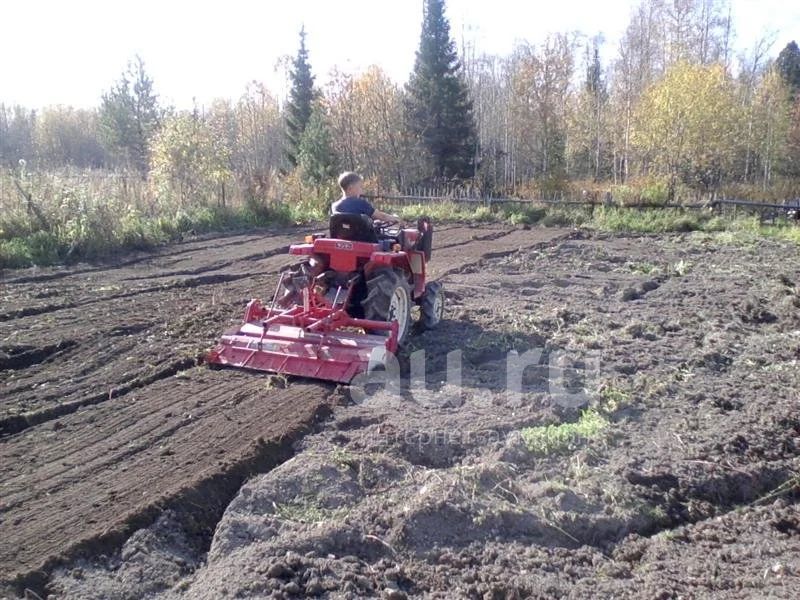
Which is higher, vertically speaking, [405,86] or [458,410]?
[405,86]

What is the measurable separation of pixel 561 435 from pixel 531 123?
38.2 meters

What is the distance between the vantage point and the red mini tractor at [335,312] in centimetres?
666

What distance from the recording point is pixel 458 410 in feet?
19.3

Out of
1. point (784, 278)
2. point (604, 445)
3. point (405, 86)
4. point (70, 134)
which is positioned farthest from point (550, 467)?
point (70, 134)

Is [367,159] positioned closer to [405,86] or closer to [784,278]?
[405,86]

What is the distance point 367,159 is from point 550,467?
32285mm

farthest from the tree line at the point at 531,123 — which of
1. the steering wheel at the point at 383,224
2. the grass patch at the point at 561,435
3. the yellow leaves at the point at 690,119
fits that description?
the grass patch at the point at 561,435

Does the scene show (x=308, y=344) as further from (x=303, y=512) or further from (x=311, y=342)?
(x=303, y=512)

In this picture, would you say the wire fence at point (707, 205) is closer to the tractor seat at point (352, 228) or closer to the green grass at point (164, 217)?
the green grass at point (164, 217)

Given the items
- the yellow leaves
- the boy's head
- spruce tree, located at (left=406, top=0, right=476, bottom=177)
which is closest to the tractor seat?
the boy's head

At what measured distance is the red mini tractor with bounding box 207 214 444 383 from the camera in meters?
6.66

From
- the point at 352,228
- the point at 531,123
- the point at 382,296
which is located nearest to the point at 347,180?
the point at 352,228

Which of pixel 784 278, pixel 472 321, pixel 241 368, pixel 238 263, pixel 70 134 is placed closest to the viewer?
pixel 241 368

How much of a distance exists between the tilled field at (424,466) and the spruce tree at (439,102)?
86.6 feet
